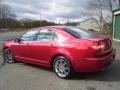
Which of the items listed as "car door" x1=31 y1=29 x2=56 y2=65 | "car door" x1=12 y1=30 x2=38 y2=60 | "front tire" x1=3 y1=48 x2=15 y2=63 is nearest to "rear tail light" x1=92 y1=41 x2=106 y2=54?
"car door" x1=31 y1=29 x2=56 y2=65

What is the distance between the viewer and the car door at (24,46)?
788cm

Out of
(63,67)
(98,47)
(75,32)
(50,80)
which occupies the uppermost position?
(75,32)

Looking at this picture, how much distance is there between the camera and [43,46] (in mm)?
7238

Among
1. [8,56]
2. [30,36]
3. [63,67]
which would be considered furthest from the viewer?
[8,56]

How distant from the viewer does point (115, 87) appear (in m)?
5.85

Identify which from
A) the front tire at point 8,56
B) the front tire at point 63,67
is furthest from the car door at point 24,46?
the front tire at point 63,67

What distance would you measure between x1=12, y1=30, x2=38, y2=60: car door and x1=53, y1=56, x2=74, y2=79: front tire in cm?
138

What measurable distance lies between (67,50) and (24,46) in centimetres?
216

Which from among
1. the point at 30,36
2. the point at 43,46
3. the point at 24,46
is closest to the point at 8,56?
the point at 24,46

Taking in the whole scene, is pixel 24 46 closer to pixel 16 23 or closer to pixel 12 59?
pixel 12 59

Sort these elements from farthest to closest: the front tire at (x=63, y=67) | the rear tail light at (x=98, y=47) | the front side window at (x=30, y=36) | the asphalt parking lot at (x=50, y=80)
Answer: the front side window at (x=30, y=36), the front tire at (x=63, y=67), the rear tail light at (x=98, y=47), the asphalt parking lot at (x=50, y=80)

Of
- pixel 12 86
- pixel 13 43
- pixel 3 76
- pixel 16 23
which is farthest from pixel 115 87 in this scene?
pixel 16 23

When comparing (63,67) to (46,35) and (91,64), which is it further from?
(46,35)

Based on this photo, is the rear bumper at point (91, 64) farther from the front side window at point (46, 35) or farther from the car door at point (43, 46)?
the front side window at point (46, 35)
